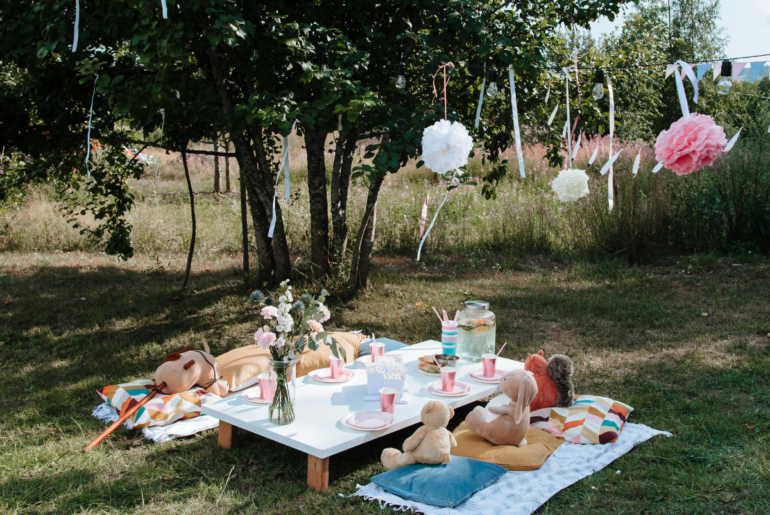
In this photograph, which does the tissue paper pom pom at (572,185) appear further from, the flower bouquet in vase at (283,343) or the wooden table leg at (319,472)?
the wooden table leg at (319,472)

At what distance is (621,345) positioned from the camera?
4.95 metres

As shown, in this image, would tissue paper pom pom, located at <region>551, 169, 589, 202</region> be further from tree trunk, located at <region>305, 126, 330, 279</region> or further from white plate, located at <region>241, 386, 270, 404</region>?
tree trunk, located at <region>305, 126, 330, 279</region>

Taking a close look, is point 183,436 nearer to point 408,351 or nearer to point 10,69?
point 408,351

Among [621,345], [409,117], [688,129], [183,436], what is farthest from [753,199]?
[183,436]

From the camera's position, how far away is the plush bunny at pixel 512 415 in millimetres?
2961

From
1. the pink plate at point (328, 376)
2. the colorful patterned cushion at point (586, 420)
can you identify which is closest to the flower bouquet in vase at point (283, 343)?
the pink plate at point (328, 376)

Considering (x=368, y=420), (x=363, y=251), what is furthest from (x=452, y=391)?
(x=363, y=251)

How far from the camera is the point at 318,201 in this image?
247 inches

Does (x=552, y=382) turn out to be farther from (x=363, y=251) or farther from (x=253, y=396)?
(x=363, y=251)

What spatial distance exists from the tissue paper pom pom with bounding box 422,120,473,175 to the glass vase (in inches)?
47.3

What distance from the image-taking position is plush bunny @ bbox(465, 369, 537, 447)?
9.71 feet

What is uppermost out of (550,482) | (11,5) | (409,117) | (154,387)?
(11,5)

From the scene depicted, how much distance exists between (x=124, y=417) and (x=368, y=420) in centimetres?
141

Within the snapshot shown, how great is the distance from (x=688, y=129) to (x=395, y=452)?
1.92 m
